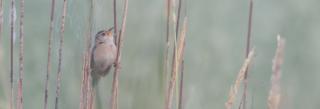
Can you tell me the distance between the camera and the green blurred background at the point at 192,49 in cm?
154

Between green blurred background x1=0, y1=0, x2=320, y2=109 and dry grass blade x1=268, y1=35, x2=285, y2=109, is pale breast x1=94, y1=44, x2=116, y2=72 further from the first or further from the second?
dry grass blade x1=268, y1=35, x2=285, y2=109

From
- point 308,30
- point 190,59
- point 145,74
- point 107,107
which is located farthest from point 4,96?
point 308,30

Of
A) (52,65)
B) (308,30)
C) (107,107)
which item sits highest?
(308,30)

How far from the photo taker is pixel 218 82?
158 centimetres

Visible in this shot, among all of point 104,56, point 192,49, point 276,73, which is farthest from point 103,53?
point 276,73

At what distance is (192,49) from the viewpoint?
155 cm

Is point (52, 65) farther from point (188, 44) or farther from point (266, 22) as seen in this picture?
point (266, 22)

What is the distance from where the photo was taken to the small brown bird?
1486 mm

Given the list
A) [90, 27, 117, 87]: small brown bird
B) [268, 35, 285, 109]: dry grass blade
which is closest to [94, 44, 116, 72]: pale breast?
[90, 27, 117, 87]: small brown bird

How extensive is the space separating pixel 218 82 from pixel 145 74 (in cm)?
20

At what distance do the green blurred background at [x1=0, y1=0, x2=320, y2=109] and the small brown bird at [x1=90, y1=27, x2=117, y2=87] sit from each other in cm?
4

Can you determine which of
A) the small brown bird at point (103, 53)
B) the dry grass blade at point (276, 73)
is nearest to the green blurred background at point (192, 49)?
the small brown bird at point (103, 53)

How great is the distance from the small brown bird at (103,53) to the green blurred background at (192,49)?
39mm

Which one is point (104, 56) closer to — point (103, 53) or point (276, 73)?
point (103, 53)
